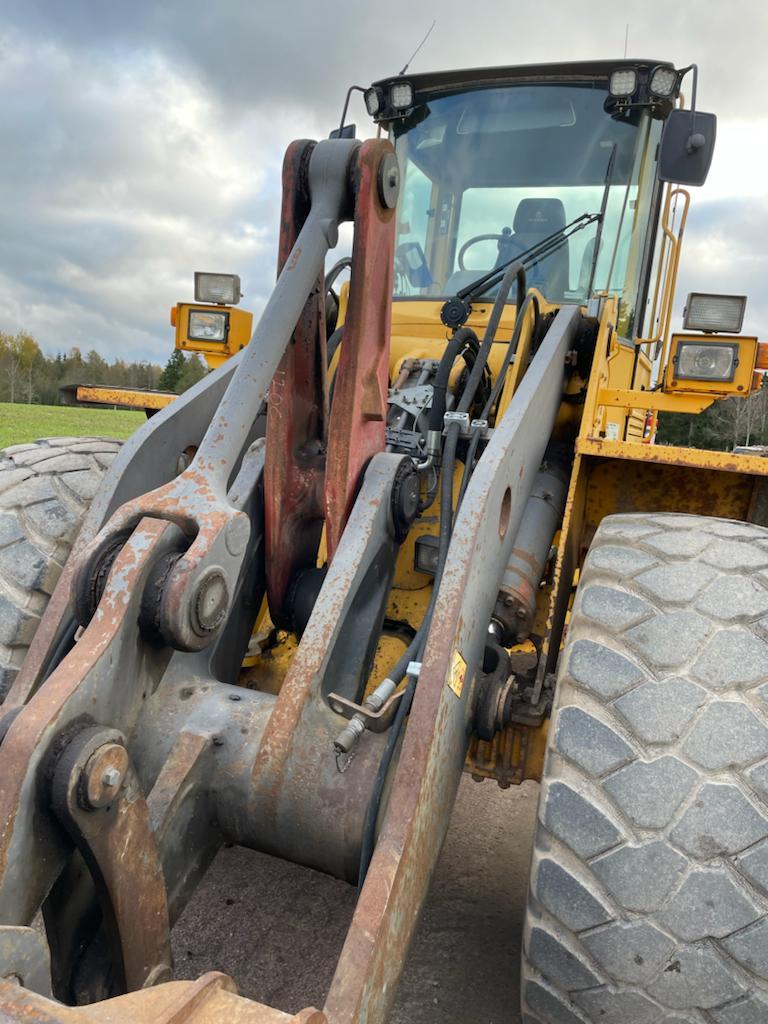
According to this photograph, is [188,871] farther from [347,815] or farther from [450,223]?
[450,223]

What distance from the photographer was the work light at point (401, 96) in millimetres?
3924

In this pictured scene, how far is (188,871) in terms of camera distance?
182cm

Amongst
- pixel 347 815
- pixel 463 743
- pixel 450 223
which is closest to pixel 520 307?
pixel 450 223

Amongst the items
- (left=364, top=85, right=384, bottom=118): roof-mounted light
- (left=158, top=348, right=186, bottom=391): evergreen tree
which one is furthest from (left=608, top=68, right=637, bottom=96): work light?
(left=158, top=348, right=186, bottom=391): evergreen tree

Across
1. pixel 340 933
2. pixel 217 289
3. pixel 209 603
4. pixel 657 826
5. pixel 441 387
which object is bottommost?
pixel 340 933

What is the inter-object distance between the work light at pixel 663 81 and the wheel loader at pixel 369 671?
1311 millimetres

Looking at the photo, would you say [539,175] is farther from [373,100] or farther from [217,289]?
[217,289]

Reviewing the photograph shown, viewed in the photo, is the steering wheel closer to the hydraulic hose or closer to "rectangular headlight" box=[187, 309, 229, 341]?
A: the hydraulic hose

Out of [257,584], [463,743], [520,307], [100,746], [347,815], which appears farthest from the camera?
[520,307]

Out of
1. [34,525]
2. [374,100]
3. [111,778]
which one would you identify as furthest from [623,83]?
[111,778]

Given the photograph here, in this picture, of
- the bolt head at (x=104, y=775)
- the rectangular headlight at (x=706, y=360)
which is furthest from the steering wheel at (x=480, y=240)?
the bolt head at (x=104, y=775)

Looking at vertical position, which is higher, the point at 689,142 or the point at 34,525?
the point at 689,142

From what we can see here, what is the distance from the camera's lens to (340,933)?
264cm

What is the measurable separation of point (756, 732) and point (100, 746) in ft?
4.23
